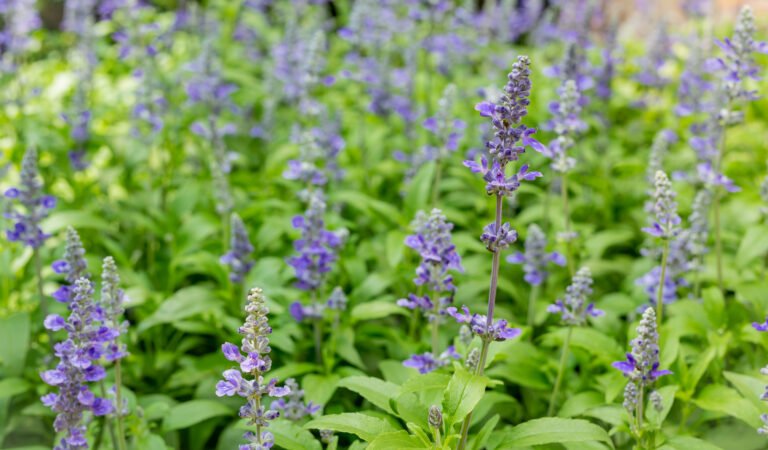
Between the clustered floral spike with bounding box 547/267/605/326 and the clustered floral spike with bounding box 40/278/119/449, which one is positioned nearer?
the clustered floral spike with bounding box 40/278/119/449

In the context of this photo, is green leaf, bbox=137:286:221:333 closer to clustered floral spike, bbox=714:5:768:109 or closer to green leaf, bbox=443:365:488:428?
green leaf, bbox=443:365:488:428

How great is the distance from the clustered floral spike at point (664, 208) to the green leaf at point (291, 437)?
2.03 meters

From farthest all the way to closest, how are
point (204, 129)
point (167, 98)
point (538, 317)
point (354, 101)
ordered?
point (354, 101), point (167, 98), point (204, 129), point (538, 317)

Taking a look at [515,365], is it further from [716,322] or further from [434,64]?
[434,64]

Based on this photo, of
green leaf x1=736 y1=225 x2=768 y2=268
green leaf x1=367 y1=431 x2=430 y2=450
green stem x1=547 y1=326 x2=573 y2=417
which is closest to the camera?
green leaf x1=367 y1=431 x2=430 y2=450

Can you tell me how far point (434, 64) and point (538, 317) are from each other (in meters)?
5.33

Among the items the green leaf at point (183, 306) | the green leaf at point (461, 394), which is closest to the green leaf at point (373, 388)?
the green leaf at point (461, 394)

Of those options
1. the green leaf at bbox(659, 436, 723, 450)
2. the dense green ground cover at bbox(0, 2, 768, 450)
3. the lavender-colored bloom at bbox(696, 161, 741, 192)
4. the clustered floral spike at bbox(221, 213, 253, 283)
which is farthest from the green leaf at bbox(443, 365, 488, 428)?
the lavender-colored bloom at bbox(696, 161, 741, 192)

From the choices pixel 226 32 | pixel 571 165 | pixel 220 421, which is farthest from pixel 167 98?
pixel 571 165

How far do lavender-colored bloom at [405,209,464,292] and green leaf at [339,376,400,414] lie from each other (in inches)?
21.8

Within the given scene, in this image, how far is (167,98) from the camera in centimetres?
871

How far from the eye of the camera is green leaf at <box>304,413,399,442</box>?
3.67m

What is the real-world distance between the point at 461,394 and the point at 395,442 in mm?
347

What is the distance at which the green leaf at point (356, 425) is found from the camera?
3.67 m
